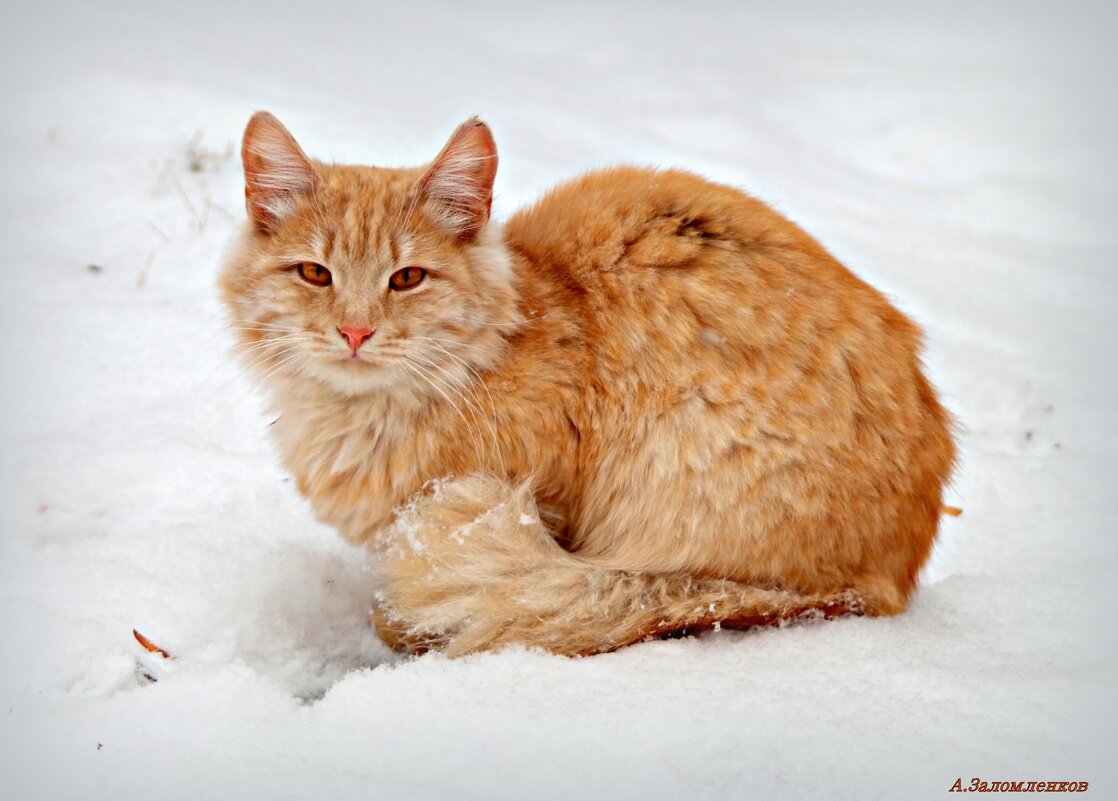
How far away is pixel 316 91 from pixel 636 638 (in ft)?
13.0

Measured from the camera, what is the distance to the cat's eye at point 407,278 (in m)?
2.39

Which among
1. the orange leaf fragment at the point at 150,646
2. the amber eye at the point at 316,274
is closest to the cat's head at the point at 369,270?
the amber eye at the point at 316,274

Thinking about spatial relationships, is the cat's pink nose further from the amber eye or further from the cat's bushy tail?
the cat's bushy tail

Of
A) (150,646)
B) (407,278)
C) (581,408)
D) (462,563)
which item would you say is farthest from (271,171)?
(150,646)

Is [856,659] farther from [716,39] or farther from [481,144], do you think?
[716,39]

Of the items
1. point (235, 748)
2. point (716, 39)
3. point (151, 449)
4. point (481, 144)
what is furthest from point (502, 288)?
point (716, 39)

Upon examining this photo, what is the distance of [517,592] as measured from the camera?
2342 millimetres

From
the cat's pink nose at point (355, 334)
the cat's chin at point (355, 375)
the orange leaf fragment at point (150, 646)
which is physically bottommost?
the orange leaf fragment at point (150, 646)

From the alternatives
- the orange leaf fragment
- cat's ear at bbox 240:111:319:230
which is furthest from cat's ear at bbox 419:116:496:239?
the orange leaf fragment

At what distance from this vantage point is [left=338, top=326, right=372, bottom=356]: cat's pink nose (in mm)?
2260

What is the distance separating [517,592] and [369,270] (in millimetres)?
870

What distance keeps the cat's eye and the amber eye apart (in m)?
0.16

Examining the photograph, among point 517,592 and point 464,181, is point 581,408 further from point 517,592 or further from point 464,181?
point 464,181

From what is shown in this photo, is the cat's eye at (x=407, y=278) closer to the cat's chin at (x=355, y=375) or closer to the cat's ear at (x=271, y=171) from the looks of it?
A: the cat's chin at (x=355, y=375)
